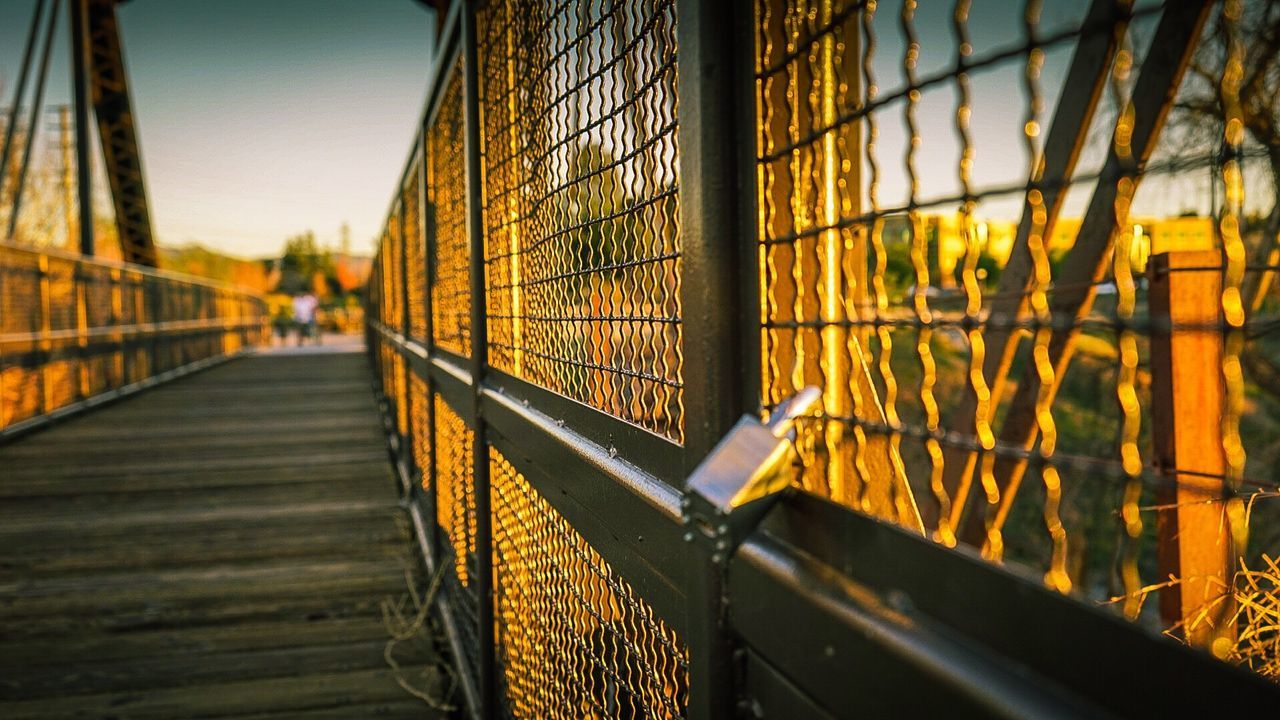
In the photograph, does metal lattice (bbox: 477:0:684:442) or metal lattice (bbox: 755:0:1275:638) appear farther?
metal lattice (bbox: 477:0:684:442)

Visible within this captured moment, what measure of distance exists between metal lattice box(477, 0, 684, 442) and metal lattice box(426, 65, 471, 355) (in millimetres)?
540

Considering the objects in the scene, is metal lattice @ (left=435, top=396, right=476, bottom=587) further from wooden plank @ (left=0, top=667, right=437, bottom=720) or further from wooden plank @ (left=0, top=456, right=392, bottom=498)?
wooden plank @ (left=0, top=456, right=392, bottom=498)

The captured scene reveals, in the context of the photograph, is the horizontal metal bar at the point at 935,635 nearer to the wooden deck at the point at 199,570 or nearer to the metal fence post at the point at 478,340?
the metal fence post at the point at 478,340

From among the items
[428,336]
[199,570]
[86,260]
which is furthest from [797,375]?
[86,260]

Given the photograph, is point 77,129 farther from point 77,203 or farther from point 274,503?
point 274,503

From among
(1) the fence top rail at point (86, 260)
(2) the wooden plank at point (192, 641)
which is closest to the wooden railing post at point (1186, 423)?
(2) the wooden plank at point (192, 641)

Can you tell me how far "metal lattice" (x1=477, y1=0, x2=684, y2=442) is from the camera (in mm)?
1077

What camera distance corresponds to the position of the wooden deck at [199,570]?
3.46 m

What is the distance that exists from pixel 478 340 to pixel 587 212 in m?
0.97

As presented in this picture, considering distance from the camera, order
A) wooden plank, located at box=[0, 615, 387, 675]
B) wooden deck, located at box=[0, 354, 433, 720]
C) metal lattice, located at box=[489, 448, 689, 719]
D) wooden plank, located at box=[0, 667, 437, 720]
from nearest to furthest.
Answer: metal lattice, located at box=[489, 448, 689, 719] < wooden plank, located at box=[0, 667, 437, 720] < wooden deck, located at box=[0, 354, 433, 720] < wooden plank, located at box=[0, 615, 387, 675]

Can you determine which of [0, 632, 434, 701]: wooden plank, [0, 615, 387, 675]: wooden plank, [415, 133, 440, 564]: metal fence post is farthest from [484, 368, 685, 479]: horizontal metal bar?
[0, 615, 387, 675]: wooden plank

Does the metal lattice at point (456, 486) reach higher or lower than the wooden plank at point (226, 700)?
higher

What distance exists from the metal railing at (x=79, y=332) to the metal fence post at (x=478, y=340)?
662cm

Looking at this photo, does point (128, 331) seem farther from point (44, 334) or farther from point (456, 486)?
point (456, 486)
